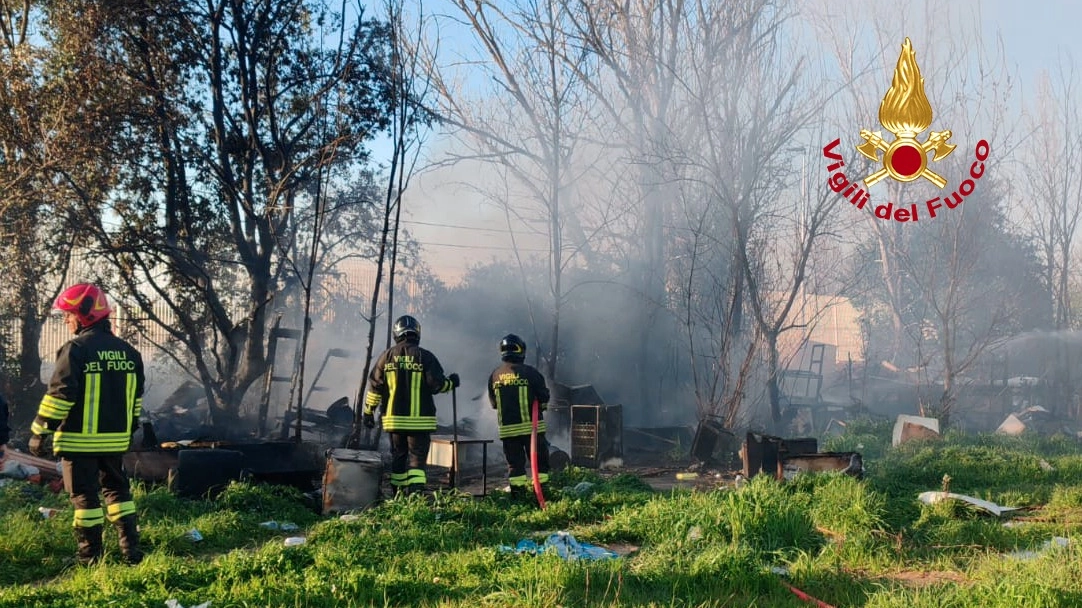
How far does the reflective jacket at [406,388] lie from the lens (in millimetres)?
8305

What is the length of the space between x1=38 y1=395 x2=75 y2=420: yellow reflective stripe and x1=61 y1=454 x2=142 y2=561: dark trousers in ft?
1.04

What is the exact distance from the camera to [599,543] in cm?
649

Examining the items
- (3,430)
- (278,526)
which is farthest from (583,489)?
(3,430)

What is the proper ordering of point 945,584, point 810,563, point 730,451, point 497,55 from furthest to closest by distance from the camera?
point 497,55
point 730,451
point 810,563
point 945,584

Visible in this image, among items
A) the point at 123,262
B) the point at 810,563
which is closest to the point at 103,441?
the point at 810,563

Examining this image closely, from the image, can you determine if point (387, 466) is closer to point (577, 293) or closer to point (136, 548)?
point (136, 548)

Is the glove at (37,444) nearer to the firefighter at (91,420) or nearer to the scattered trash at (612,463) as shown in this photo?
the firefighter at (91,420)

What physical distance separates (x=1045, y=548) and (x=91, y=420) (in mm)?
6566

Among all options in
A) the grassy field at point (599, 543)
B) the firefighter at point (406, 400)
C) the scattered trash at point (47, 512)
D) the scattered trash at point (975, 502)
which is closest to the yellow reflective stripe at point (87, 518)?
the grassy field at point (599, 543)

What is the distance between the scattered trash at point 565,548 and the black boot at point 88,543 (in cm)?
273

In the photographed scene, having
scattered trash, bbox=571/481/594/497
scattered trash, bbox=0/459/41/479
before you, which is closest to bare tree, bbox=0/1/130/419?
scattered trash, bbox=0/459/41/479

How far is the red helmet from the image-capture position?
19.2 feet

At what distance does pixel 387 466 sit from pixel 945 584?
731 centimetres

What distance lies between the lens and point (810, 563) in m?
5.39
